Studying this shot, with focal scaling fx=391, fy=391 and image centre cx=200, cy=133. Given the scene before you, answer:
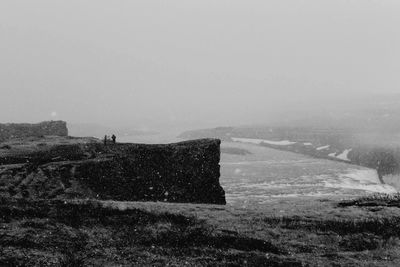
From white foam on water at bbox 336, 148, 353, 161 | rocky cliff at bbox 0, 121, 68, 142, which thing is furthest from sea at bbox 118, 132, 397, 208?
rocky cliff at bbox 0, 121, 68, 142

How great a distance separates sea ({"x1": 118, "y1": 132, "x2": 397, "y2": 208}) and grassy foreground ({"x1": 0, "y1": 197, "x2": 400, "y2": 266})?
3487cm

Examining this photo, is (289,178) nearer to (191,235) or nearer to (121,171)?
(121,171)

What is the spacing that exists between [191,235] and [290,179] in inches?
3069

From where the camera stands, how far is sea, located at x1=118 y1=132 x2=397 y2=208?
7262 cm

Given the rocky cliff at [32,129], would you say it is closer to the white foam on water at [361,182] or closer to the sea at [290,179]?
the sea at [290,179]

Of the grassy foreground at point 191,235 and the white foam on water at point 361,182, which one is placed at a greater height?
the grassy foreground at point 191,235

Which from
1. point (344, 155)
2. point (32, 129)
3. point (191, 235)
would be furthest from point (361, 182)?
point (191, 235)

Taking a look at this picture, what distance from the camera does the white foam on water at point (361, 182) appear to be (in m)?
80.2

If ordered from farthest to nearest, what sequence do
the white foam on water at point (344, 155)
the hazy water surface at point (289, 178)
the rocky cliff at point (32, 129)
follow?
the white foam on water at point (344, 155) → the hazy water surface at point (289, 178) → the rocky cliff at point (32, 129)

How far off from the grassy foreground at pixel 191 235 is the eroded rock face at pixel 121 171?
9.54 meters

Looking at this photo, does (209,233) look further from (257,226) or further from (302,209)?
(302,209)

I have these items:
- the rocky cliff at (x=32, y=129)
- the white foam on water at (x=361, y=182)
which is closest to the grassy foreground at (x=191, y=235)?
the rocky cliff at (x=32, y=129)

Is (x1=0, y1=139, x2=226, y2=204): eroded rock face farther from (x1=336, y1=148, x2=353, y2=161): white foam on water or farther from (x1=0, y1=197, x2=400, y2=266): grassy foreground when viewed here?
(x1=336, y1=148, x2=353, y2=161): white foam on water

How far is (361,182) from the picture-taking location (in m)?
89.1
